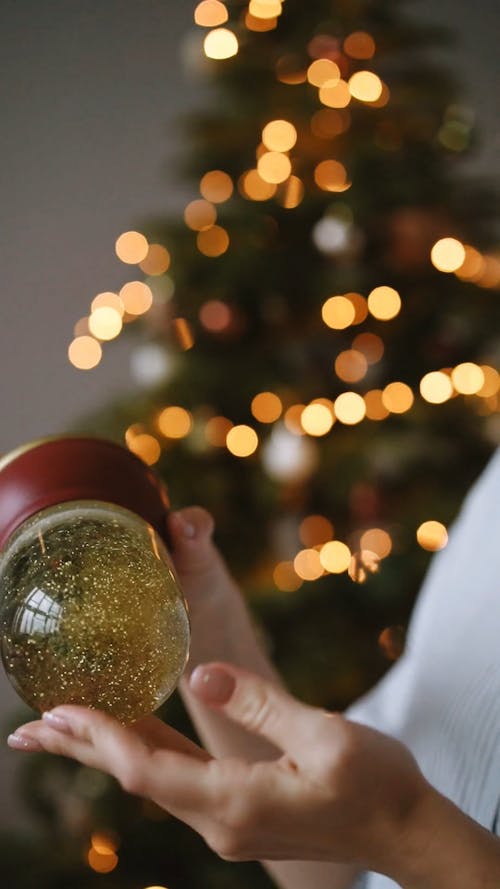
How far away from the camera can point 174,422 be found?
169 centimetres

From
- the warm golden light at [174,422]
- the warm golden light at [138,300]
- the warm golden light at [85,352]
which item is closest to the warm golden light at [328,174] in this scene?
the warm golden light at [138,300]

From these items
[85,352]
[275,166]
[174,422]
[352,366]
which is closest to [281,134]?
[275,166]

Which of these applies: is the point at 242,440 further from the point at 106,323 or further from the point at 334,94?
the point at 334,94

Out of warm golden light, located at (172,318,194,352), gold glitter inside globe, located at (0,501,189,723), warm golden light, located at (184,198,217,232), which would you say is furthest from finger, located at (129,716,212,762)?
warm golden light, located at (184,198,217,232)

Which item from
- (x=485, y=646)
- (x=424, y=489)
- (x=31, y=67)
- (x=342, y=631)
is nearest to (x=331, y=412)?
(x=424, y=489)

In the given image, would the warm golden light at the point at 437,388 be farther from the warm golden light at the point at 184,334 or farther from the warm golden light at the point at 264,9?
the warm golden light at the point at 264,9

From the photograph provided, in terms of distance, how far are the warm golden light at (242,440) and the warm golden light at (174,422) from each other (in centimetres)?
8

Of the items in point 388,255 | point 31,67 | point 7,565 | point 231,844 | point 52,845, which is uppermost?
point 31,67

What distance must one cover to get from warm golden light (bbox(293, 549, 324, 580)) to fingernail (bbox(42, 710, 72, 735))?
1305mm

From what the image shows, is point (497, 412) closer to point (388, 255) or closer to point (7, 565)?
point (388, 255)

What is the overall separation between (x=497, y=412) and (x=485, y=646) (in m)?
1.10

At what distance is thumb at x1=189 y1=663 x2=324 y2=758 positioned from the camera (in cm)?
43

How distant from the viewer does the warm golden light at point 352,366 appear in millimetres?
1761

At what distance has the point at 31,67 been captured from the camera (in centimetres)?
230
